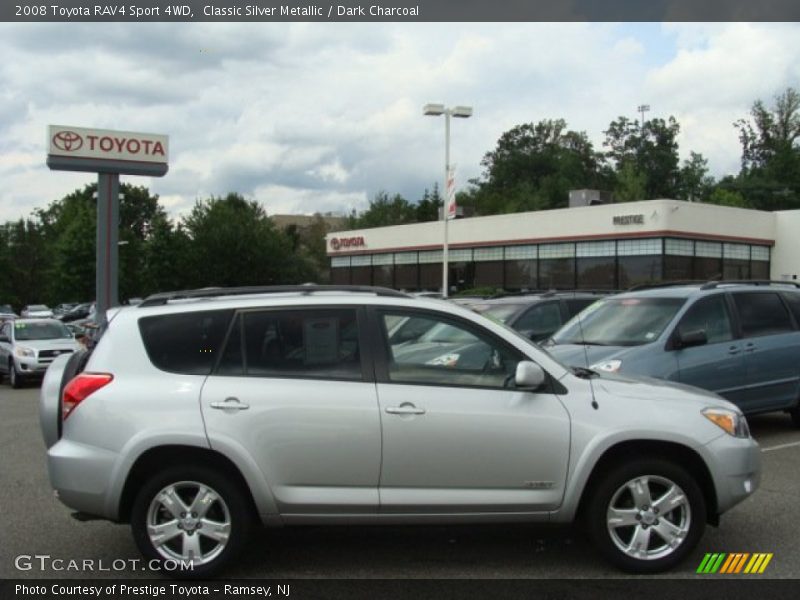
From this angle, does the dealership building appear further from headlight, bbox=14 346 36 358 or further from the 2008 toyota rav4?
the 2008 toyota rav4

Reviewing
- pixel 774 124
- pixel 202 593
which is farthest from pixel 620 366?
pixel 774 124

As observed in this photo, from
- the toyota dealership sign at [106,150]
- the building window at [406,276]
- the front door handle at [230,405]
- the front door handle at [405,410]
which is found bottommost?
the front door handle at [405,410]

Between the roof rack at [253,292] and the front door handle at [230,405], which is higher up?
the roof rack at [253,292]

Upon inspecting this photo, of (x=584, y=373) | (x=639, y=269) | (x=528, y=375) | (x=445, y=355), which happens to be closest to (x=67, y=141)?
(x=639, y=269)

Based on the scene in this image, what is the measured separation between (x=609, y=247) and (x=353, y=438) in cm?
3292

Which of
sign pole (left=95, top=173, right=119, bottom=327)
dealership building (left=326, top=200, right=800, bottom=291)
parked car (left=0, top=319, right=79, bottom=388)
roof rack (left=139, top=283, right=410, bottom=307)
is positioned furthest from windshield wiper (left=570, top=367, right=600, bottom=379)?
dealership building (left=326, top=200, right=800, bottom=291)

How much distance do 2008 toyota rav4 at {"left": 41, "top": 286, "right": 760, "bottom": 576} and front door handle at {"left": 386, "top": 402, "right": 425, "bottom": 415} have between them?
1 cm

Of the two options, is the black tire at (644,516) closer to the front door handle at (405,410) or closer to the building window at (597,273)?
the front door handle at (405,410)

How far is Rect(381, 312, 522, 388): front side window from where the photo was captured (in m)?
4.89

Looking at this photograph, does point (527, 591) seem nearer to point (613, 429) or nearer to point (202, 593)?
point (613, 429)

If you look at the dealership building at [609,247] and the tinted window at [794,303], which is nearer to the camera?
the tinted window at [794,303]

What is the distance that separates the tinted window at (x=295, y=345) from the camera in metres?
4.86

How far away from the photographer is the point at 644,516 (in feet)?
15.9

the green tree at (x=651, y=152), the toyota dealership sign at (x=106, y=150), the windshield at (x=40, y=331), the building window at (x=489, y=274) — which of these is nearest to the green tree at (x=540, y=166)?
the green tree at (x=651, y=152)
